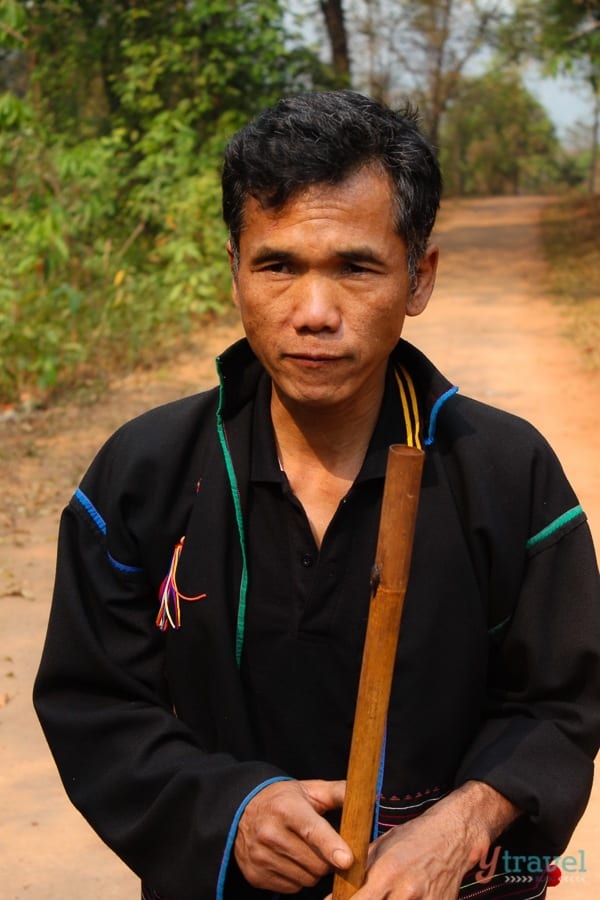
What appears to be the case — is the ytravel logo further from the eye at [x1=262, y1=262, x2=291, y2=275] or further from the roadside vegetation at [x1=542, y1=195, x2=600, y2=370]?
the roadside vegetation at [x1=542, y1=195, x2=600, y2=370]

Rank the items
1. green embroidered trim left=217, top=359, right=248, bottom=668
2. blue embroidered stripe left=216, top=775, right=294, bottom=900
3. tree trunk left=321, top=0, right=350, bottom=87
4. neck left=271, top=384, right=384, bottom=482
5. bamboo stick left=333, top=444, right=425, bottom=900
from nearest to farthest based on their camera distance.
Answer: bamboo stick left=333, top=444, right=425, bottom=900
blue embroidered stripe left=216, top=775, right=294, bottom=900
green embroidered trim left=217, top=359, right=248, bottom=668
neck left=271, top=384, right=384, bottom=482
tree trunk left=321, top=0, right=350, bottom=87

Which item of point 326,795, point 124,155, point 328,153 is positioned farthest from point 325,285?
point 124,155

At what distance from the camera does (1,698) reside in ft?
12.3

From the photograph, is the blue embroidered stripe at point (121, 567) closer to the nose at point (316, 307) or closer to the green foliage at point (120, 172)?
the nose at point (316, 307)

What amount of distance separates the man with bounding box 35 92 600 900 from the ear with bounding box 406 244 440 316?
0.03ft

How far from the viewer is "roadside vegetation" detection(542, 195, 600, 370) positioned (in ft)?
30.4

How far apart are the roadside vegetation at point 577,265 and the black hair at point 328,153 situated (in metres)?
6.62

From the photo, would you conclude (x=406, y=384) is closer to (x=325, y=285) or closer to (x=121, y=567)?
(x=325, y=285)

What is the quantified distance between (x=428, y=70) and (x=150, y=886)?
27.2 meters

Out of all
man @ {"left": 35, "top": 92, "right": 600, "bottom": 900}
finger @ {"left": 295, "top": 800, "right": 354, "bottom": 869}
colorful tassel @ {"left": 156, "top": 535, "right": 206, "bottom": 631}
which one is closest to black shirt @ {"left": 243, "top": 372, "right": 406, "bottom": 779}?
man @ {"left": 35, "top": 92, "right": 600, "bottom": 900}

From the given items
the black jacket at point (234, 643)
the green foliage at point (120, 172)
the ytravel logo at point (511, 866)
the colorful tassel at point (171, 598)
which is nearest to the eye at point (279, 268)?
the black jacket at point (234, 643)

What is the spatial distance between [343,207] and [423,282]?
233 millimetres

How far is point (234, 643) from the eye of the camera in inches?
65.2

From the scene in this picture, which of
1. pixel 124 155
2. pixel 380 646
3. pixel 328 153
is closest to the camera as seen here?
pixel 380 646
